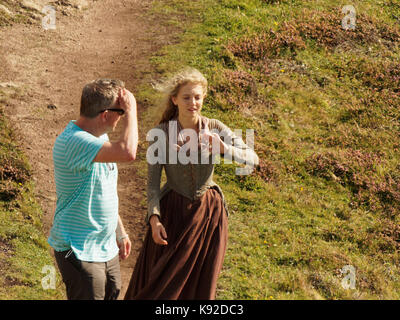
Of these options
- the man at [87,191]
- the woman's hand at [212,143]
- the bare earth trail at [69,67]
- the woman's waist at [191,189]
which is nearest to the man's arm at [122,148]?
the man at [87,191]

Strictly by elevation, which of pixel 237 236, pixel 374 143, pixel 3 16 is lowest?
pixel 237 236

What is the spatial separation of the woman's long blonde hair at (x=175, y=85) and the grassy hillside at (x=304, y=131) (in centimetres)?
306

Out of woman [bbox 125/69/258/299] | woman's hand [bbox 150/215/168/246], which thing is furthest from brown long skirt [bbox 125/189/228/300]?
woman's hand [bbox 150/215/168/246]

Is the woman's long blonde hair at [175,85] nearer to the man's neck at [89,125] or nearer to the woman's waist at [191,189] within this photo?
the woman's waist at [191,189]

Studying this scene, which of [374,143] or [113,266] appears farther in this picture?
[374,143]

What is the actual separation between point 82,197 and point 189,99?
1.49 metres

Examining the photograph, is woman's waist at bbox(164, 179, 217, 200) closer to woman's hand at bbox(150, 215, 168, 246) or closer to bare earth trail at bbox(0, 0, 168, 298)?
woman's hand at bbox(150, 215, 168, 246)

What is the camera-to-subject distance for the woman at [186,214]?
5.45m

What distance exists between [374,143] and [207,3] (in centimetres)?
724

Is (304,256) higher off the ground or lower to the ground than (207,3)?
lower

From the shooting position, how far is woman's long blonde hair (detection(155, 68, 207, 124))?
224 inches

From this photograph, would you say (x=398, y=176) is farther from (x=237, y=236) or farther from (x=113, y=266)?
(x=113, y=266)
